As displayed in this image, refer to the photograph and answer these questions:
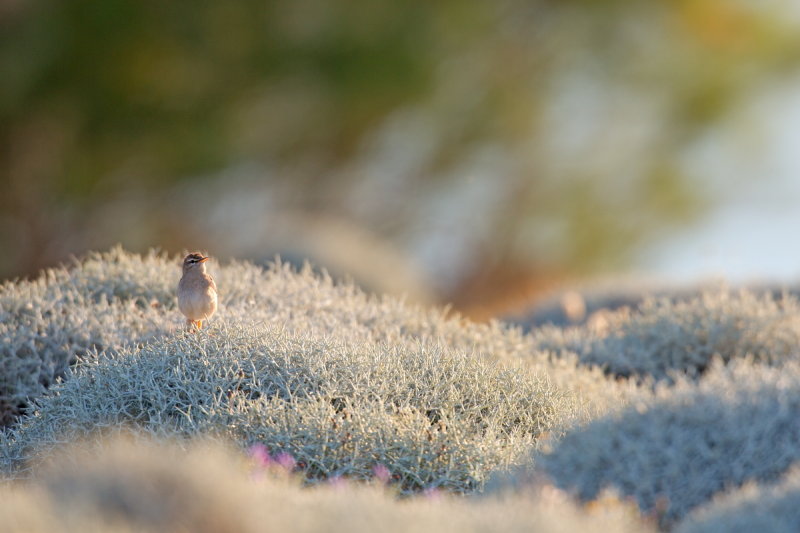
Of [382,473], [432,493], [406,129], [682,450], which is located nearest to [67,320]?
[382,473]

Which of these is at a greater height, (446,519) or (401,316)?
(401,316)

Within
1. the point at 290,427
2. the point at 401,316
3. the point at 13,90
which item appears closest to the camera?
the point at 290,427

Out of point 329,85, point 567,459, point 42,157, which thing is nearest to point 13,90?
point 42,157

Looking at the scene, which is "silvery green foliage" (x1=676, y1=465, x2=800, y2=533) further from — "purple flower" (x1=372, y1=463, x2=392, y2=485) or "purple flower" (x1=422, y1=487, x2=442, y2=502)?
"purple flower" (x1=372, y1=463, x2=392, y2=485)

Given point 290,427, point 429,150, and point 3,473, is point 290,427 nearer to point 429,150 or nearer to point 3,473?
point 3,473

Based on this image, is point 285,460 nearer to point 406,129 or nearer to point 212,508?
point 212,508

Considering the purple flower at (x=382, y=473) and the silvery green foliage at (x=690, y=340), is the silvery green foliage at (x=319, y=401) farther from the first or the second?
the silvery green foliage at (x=690, y=340)

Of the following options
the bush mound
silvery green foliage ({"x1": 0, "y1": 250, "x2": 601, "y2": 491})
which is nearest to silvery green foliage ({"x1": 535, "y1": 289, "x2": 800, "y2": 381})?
silvery green foliage ({"x1": 0, "y1": 250, "x2": 601, "y2": 491})
